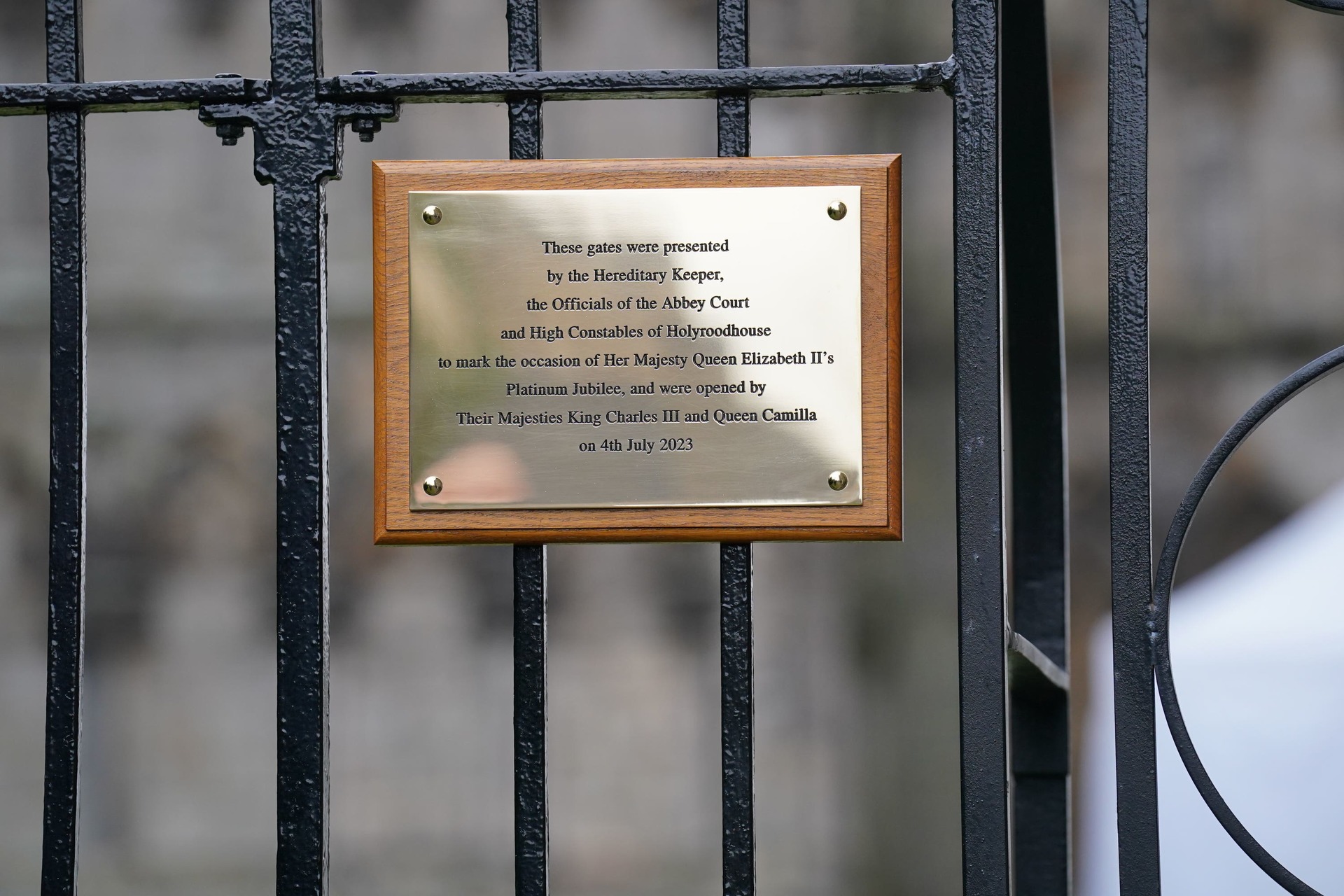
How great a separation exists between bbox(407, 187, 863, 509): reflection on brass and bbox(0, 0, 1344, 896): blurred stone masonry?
1.14 metres

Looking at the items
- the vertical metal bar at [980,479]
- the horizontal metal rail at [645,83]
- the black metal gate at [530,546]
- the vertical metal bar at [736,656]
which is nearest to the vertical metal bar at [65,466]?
the black metal gate at [530,546]

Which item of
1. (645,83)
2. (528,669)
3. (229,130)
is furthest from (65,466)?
(645,83)

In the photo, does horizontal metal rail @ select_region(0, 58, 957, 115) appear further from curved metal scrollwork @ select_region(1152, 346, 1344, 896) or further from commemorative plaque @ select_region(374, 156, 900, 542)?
curved metal scrollwork @ select_region(1152, 346, 1344, 896)

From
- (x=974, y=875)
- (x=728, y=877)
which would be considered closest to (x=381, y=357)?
(x=728, y=877)

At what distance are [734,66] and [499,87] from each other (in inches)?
8.2

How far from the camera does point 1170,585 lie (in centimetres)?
98

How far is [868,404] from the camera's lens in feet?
3.34

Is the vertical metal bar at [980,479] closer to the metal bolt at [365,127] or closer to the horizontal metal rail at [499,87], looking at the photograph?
the horizontal metal rail at [499,87]

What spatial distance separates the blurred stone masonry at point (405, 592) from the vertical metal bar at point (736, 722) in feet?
3.69

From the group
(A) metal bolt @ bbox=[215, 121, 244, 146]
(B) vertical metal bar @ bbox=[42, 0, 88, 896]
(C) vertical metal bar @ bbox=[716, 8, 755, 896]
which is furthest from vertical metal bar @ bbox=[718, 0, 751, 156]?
(B) vertical metal bar @ bbox=[42, 0, 88, 896]

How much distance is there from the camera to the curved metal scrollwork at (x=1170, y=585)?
3.15ft

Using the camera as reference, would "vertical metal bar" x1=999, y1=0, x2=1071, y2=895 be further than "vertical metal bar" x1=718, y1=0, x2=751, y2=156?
Yes

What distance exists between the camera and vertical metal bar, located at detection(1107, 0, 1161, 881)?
1.01 metres

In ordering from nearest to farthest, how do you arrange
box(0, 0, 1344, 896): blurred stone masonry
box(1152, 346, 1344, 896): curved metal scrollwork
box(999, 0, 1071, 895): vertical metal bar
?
box(1152, 346, 1344, 896): curved metal scrollwork
box(999, 0, 1071, 895): vertical metal bar
box(0, 0, 1344, 896): blurred stone masonry
